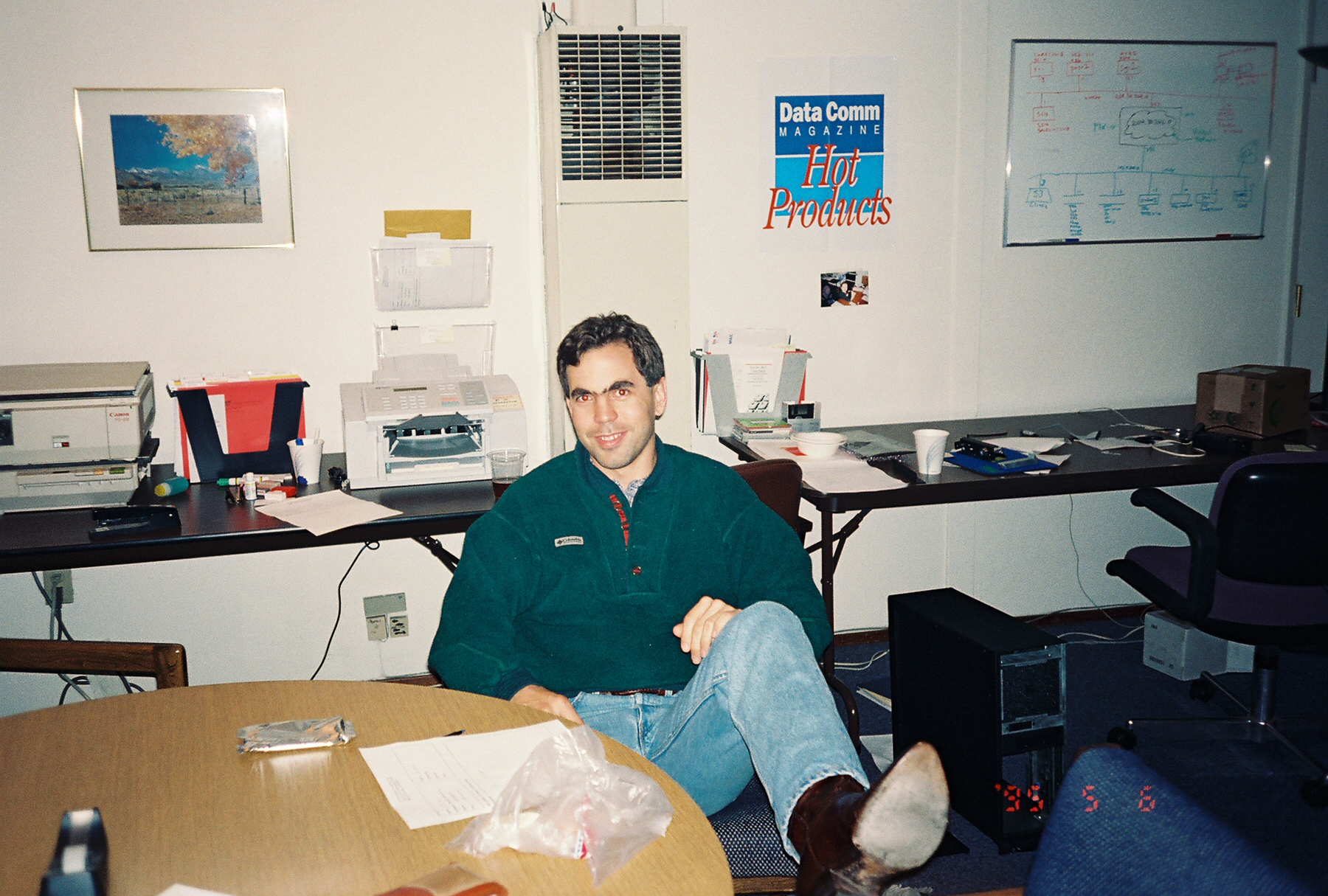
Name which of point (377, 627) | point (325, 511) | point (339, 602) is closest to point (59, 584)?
point (339, 602)

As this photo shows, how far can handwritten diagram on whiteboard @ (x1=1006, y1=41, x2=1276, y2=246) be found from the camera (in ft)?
11.3

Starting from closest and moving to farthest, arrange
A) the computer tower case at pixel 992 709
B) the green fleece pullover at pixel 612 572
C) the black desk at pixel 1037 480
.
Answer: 1. the green fleece pullover at pixel 612 572
2. the computer tower case at pixel 992 709
3. the black desk at pixel 1037 480

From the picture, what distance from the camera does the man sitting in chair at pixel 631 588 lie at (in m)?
1.58

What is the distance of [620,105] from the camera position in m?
2.93

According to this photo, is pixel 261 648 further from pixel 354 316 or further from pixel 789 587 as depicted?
pixel 789 587

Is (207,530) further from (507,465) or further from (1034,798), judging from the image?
(1034,798)

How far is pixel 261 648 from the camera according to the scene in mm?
3150

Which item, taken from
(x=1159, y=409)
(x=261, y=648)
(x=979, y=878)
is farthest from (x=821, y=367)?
(x=261, y=648)

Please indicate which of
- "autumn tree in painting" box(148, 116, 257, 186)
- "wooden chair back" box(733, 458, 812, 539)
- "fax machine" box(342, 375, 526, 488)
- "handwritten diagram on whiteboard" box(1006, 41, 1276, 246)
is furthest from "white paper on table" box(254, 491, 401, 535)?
"handwritten diagram on whiteboard" box(1006, 41, 1276, 246)

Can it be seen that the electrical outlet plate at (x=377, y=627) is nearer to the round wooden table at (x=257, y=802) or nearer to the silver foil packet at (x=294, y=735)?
the round wooden table at (x=257, y=802)

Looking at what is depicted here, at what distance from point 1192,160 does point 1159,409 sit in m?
0.90

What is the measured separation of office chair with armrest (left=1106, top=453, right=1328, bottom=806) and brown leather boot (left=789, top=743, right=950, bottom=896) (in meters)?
1.64

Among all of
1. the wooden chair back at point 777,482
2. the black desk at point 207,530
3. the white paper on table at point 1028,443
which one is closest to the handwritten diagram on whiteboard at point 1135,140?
the white paper on table at point 1028,443

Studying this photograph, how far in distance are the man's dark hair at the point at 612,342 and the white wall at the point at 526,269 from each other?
3.75ft
